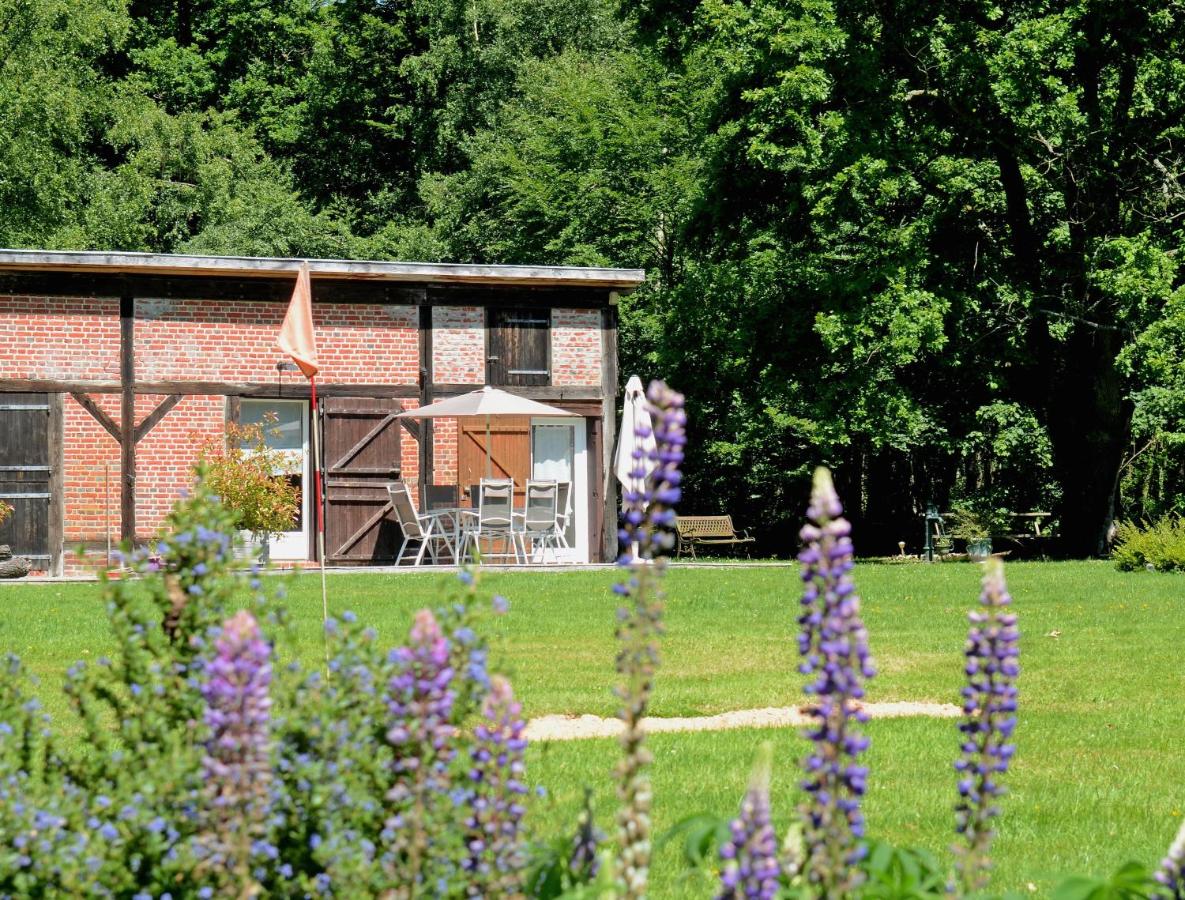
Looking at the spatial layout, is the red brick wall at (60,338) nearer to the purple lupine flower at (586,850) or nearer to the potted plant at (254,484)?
the potted plant at (254,484)

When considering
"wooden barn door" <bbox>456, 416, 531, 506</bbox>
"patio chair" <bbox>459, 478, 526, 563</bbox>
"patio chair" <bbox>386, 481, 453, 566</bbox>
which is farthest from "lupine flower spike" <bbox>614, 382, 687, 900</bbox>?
"wooden barn door" <bbox>456, 416, 531, 506</bbox>

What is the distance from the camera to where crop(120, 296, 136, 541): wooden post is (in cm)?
2105

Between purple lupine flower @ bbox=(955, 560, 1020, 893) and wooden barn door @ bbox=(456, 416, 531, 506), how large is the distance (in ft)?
63.1

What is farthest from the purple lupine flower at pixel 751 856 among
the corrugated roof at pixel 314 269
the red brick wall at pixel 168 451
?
the red brick wall at pixel 168 451

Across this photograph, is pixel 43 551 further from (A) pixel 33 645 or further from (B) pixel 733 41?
(B) pixel 733 41

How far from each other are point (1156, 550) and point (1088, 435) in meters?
6.11

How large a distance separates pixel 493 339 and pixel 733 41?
646 centimetres

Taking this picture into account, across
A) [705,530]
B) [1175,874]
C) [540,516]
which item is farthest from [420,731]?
[705,530]

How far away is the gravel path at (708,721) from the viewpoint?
810 cm

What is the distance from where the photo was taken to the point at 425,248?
118 feet

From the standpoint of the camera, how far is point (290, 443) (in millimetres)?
22203

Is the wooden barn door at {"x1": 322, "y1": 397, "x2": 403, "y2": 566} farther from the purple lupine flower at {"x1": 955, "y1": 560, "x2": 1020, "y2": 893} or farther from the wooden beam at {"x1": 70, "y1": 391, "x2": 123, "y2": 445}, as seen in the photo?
the purple lupine flower at {"x1": 955, "y1": 560, "x2": 1020, "y2": 893}

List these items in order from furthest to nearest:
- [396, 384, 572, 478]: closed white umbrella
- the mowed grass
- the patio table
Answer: the patio table
[396, 384, 572, 478]: closed white umbrella
the mowed grass

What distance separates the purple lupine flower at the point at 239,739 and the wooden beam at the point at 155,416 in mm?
18930
